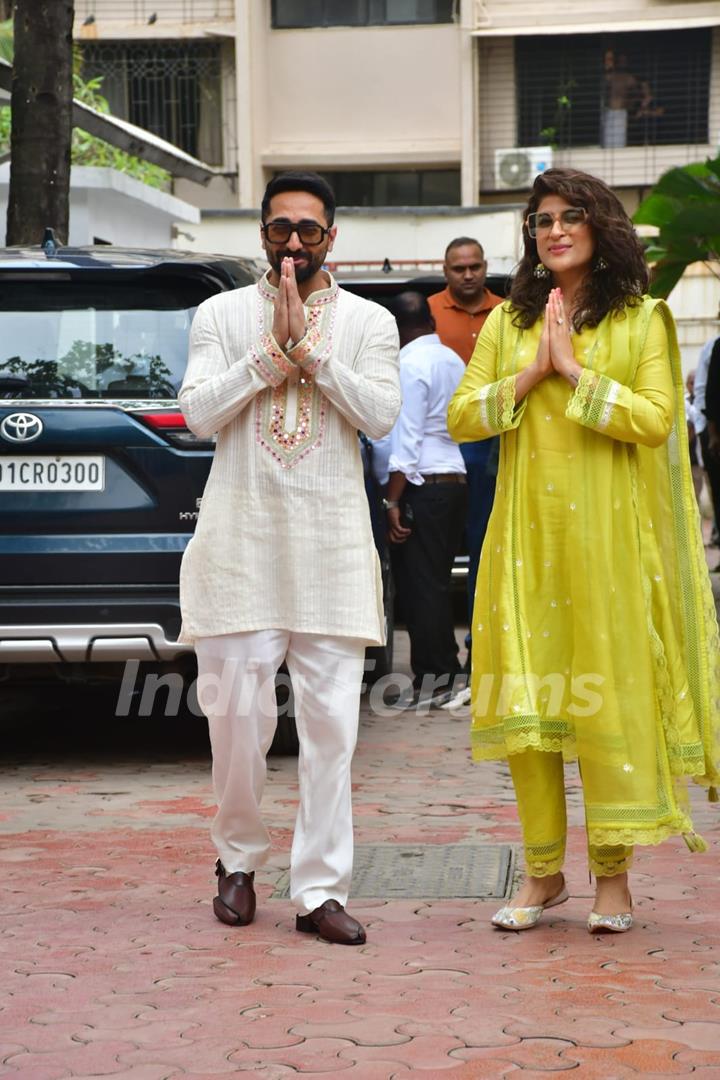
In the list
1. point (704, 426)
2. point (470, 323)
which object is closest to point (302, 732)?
point (470, 323)

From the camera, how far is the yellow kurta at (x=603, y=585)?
4.83 metres

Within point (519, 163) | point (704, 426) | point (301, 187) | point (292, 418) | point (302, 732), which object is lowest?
point (302, 732)

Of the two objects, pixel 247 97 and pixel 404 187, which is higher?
pixel 247 97

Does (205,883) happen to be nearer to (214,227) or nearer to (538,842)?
(538,842)

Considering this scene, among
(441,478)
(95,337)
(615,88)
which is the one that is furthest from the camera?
(615,88)

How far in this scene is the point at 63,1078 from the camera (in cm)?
374

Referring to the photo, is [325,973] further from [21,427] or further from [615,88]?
[615,88]

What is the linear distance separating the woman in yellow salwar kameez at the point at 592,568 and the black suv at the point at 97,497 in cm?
217

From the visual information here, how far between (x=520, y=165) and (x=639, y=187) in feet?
7.35

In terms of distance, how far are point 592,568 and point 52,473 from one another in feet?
9.28

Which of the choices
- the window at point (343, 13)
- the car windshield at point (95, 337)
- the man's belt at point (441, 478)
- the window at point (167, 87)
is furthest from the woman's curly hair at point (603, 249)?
the window at point (343, 13)

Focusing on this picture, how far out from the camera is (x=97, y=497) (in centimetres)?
706

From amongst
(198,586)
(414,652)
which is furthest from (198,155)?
(198,586)

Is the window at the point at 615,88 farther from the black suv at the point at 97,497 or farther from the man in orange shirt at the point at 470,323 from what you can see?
the black suv at the point at 97,497
